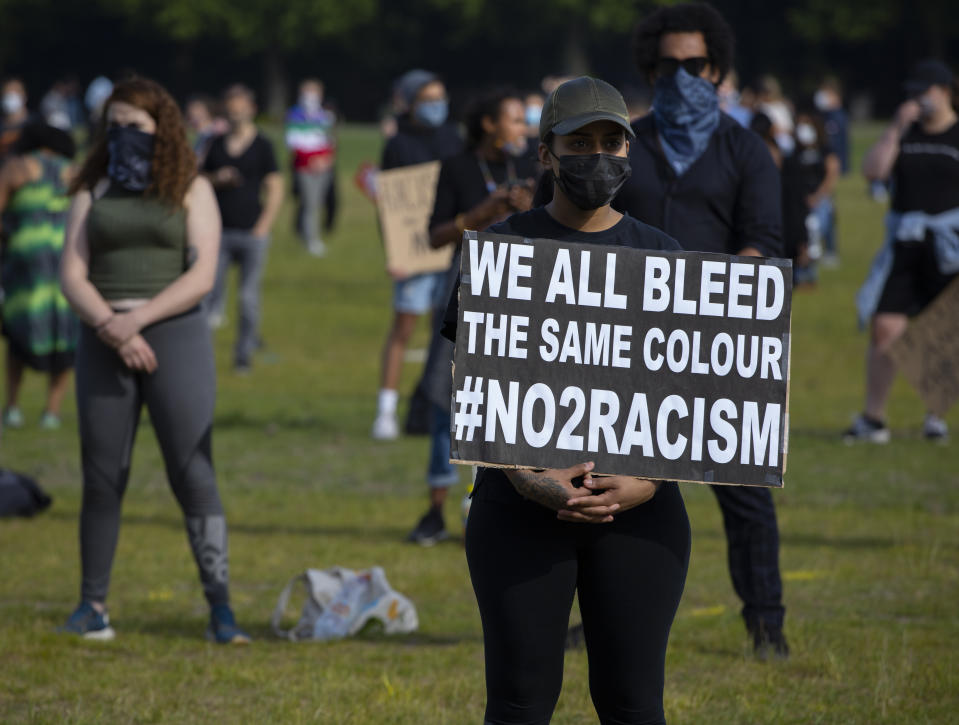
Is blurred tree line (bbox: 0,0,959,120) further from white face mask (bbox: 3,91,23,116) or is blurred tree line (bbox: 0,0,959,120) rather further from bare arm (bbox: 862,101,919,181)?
bare arm (bbox: 862,101,919,181)

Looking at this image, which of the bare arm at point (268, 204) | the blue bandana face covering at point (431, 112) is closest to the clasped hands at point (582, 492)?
the blue bandana face covering at point (431, 112)

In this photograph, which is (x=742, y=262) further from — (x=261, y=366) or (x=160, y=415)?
(x=261, y=366)

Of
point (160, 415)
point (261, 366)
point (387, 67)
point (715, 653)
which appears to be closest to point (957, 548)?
point (715, 653)

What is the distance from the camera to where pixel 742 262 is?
12.0ft

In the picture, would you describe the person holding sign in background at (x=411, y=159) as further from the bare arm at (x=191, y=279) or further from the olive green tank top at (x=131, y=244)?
the olive green tank top at (x=131, y=244)

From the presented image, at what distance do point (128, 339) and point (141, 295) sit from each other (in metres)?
0.26

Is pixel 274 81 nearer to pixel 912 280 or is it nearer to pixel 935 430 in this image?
pixel 935 430

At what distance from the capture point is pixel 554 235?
378 cm

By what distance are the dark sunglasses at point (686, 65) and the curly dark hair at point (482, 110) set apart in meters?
2.20

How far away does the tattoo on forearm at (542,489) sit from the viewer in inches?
140

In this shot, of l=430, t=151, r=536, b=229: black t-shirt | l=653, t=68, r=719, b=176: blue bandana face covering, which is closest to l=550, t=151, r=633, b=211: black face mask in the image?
l=653, t=68, r=719, b=176: blue bandana face covering

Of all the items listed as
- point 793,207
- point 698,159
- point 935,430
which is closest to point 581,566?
point 698,159

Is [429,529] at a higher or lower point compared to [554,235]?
lower

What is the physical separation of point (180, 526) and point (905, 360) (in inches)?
163
